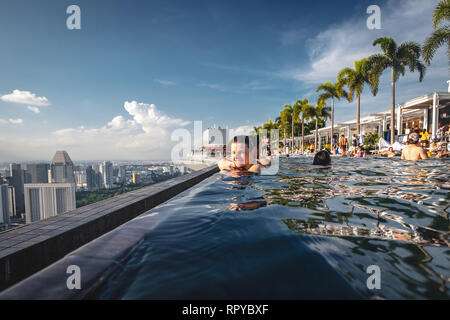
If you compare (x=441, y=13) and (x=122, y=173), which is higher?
(x=441, y=13)

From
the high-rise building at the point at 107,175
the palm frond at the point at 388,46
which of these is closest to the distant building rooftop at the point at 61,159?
the high-rise building at the point at 107,175

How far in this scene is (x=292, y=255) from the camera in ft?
4.56

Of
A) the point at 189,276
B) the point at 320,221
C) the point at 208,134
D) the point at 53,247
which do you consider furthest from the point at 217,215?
the point at 208,134

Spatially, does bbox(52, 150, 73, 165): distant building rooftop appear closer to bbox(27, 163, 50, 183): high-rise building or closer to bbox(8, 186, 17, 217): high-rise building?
bbox(27, 163, 50, 183): high-rise building

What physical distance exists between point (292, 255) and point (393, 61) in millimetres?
23058

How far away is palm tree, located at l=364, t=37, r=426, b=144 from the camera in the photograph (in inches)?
673

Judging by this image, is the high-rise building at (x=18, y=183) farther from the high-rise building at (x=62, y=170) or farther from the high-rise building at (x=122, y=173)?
the high-rise building at (x=122, y=173)

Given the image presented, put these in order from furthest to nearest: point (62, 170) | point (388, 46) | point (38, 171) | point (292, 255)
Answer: point (388, 46), point (38, 171), point (62, 170), point (292, 255)

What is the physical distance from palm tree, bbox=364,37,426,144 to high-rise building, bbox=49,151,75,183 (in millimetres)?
22372

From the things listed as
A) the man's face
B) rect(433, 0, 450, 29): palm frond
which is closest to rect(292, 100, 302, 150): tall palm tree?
rect(433, 0, 450, 29): palm frond

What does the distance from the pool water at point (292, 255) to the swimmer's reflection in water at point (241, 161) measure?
2.83m

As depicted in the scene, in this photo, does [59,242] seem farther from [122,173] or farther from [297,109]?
[297,109]

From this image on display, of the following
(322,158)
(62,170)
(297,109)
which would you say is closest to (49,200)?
(62,170)
